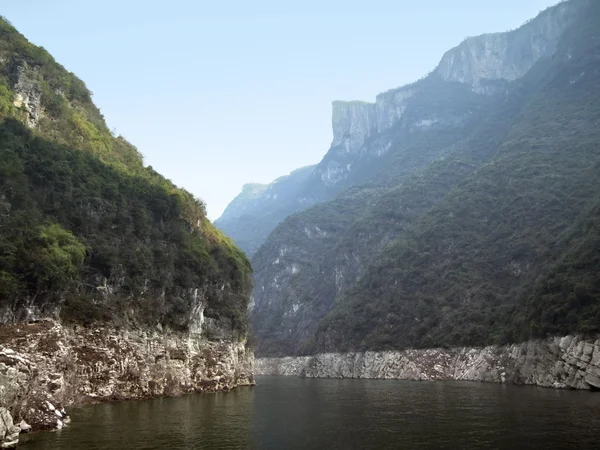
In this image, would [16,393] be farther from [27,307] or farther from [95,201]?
[95,201]

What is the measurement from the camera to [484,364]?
3255 inches

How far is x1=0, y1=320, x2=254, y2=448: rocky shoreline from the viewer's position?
25875 mm

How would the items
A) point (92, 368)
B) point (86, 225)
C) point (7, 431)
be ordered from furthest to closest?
point (86, 225), point (92, 368), point (7, 431)

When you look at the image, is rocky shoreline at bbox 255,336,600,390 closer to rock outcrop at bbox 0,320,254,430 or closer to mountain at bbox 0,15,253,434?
mountain at bbox 0,15,253,434

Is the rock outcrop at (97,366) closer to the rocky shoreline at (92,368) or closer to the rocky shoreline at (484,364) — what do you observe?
the rocky shoreline at (92,368)

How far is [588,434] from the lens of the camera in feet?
85.1

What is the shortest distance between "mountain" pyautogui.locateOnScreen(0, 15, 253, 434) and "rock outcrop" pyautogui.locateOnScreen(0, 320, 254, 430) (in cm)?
12

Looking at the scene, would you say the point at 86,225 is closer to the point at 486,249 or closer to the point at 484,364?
the point at 484,364

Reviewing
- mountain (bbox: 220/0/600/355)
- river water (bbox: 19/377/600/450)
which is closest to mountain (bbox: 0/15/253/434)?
river water (bbox: 19/377/600/450)

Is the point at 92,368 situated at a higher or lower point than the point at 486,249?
lower

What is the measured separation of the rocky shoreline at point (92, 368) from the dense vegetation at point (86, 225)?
7.11 feet

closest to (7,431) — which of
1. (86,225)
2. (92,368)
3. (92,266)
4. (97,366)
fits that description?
(92,368)

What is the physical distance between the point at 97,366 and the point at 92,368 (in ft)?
2.05

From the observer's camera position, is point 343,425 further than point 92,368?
No
